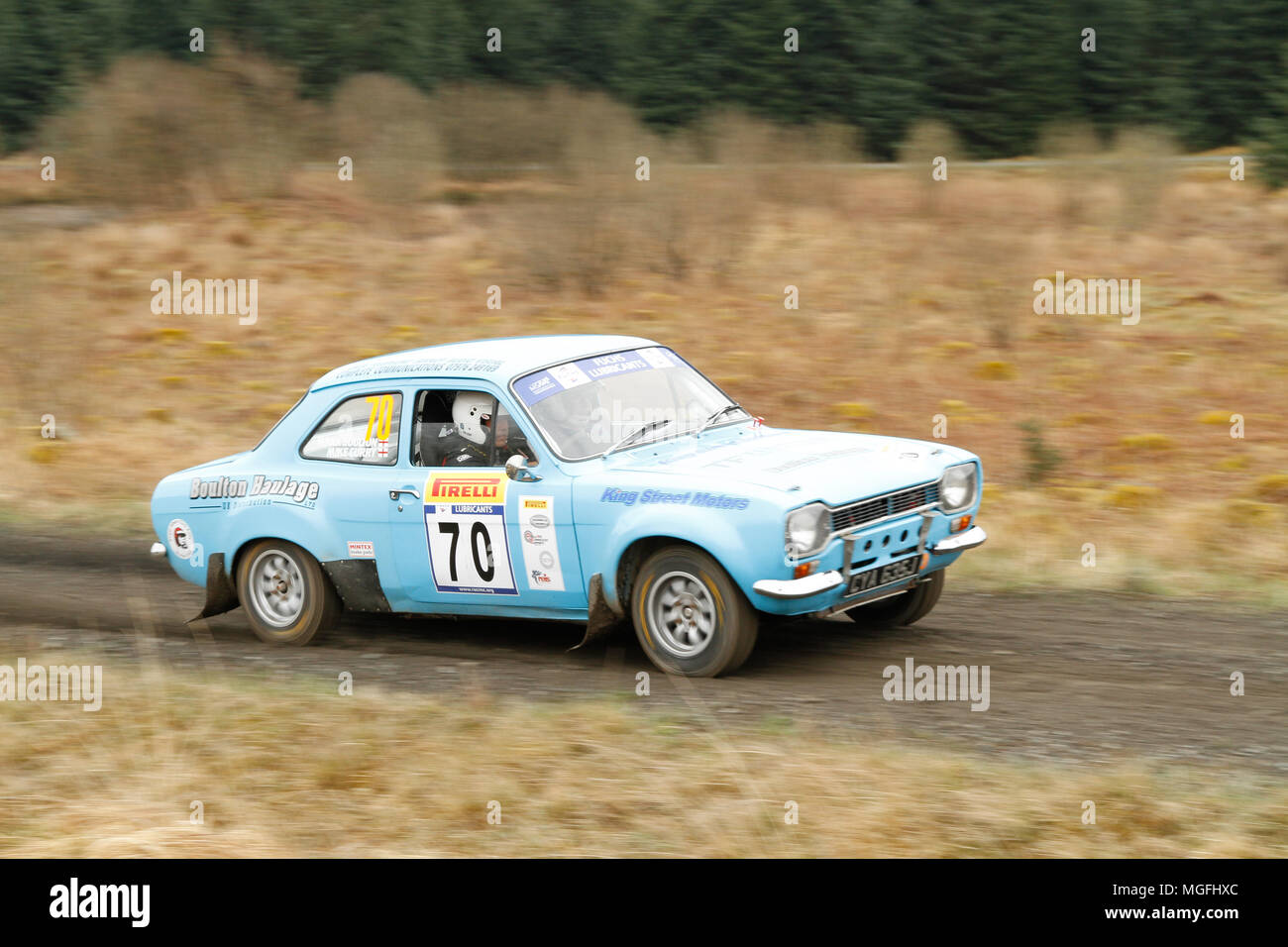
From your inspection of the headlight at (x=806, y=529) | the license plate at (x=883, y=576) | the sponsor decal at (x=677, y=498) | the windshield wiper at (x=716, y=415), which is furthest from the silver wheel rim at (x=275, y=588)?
the license plate at (x=883, y=576)

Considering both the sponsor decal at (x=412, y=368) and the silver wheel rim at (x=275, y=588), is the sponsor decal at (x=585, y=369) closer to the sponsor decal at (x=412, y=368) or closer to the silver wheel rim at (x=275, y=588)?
the sponsor decal at (x=412, y=368)

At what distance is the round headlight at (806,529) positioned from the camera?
6598 mm

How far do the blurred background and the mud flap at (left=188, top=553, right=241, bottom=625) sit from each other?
1.74 m

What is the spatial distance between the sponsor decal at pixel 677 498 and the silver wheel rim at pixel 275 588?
2183 mm

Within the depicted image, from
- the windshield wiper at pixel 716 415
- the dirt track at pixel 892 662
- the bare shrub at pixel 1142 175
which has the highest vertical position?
the bare shrub at pixel 1142 175

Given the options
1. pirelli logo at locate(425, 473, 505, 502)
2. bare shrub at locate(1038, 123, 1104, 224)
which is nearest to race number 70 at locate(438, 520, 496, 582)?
pirelli logo at locate(425, 473, 505, 502)

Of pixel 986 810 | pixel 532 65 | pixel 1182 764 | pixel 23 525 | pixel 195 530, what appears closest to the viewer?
pixel 986 810

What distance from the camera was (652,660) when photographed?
23.8 ft

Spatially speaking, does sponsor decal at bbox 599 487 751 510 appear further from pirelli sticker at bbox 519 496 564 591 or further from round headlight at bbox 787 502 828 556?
pirelli sticker at bbox 519 496 564 591

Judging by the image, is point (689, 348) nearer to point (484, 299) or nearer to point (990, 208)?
point (484, 299)

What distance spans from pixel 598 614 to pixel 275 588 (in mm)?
2235

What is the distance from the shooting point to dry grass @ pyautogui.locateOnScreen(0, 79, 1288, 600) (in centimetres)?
1253

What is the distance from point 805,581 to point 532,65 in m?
28.5

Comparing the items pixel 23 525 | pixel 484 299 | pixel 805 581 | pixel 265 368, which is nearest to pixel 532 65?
pixel 484 299
